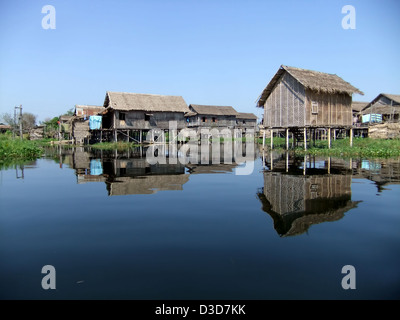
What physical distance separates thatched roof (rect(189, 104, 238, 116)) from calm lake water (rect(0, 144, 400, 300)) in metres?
43.2

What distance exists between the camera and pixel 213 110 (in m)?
52.6

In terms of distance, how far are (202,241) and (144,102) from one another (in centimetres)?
3078

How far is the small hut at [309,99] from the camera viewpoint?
67.4ft

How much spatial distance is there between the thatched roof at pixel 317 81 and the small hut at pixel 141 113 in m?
13.8

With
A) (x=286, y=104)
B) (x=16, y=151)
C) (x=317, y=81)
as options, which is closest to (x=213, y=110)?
(x=286, y=104)

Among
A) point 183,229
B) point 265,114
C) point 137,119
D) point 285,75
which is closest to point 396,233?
point 183,229

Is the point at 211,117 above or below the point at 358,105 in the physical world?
below

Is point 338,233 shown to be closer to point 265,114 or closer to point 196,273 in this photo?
point 196,273

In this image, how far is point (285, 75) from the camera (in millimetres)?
22016

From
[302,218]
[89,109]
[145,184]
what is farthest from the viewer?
[89,109]

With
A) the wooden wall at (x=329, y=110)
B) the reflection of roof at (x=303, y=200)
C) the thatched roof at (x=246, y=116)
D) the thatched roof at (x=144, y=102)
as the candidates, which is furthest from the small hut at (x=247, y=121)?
the reflection of roof at (x=303, y=200)

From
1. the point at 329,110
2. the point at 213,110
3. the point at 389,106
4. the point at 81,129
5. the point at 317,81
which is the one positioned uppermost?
the point at 213,110

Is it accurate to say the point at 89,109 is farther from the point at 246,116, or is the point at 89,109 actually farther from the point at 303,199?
the point at 303,199
